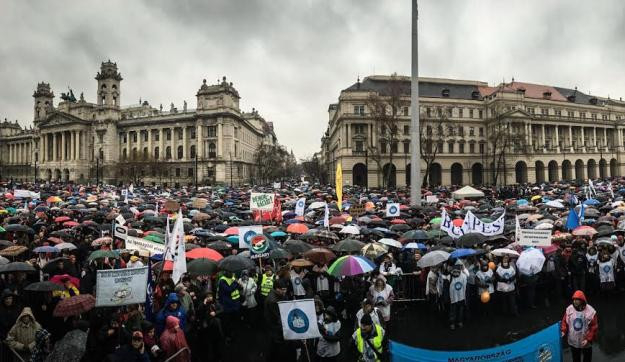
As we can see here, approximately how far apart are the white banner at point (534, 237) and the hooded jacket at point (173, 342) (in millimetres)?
8788

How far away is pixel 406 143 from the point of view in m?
70.6

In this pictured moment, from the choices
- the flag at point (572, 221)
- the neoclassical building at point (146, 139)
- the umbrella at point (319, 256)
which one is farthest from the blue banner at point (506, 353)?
the neoclassical building at point (146, 139)

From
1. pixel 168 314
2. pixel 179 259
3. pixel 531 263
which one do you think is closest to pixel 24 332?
pixel 168 314

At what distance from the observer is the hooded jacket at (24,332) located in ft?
21.0

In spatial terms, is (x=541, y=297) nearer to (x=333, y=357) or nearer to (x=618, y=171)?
(x=333, y=357)

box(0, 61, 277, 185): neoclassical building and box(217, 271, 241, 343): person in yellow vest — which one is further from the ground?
box(0, 61, 277, 185): neoclassical building

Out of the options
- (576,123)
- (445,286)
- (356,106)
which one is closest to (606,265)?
(445,286)

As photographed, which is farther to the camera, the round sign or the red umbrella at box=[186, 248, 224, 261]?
the red umbrella at box=[186, 248, 224, 261]

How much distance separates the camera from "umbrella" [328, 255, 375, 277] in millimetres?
8867

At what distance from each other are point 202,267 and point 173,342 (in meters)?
2.94

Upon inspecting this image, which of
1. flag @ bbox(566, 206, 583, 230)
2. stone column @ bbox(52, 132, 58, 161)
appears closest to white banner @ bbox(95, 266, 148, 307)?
flag @ bbox(566, 206, 583, 230)

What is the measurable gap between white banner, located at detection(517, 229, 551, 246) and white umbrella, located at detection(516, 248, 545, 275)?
18.5 inches

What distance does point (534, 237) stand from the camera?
36.4 ft

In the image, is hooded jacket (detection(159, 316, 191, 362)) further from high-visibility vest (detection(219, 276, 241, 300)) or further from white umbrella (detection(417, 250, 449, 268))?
white umbrella (detection(417, 250, 449, 268))
